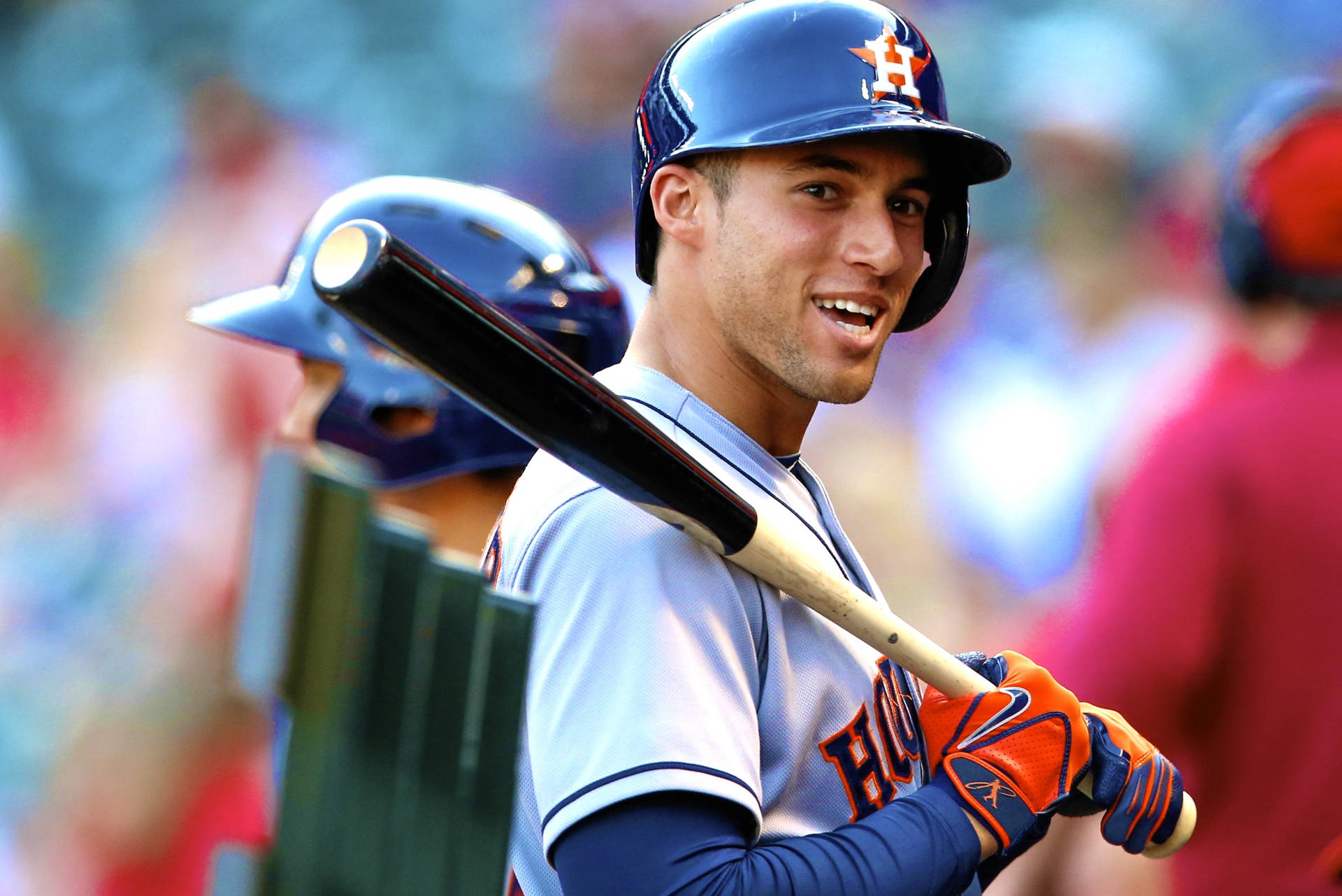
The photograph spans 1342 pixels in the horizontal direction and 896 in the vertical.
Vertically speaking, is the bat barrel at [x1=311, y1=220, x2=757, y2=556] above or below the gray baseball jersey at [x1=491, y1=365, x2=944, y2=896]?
above

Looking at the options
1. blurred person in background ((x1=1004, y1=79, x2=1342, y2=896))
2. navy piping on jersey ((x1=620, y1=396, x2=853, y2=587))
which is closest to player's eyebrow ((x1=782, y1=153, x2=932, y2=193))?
navy piping on jersey ((x1=620, y1=396, x2=853, y2=587))

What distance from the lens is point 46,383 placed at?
289 inches

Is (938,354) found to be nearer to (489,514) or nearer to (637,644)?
(489,514)

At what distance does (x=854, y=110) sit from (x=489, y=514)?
4.07ft

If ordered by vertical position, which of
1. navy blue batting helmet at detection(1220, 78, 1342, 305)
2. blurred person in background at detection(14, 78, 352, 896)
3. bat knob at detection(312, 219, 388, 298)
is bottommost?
blurred person in background at detection(14, 78, 352, 896)

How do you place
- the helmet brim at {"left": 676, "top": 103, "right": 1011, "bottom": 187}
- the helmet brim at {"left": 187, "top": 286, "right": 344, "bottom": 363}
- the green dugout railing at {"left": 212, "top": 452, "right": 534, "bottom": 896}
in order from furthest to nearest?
1. the helmet brim at {"left": 187, "top": 286, "right": 344, "bottom": 363}
2. the helmet brim at {"left": 676, "top": 103, "right": 1011, "bottom": 187}
3. the green dugout railing at {"left": 212, "top": 452, "right": 534, "bottom": 896}

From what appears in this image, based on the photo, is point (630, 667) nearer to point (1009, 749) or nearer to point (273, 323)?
point (1009, 749)

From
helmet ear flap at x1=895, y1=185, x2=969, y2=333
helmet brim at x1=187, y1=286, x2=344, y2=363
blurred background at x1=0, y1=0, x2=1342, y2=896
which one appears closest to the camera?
helmet ear flap at x1=895, y1=185, x2=969, y2=333

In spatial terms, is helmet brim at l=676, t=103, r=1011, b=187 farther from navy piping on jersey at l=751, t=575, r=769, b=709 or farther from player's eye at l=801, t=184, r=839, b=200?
navy piping on jersey at l=751, t=575, r=769, b=709

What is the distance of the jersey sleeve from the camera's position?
1.65m

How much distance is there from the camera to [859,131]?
6.43 ft

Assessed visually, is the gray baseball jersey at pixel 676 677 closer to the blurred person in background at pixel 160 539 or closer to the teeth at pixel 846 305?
the teeth at pixel 846 305

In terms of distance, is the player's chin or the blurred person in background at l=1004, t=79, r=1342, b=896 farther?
the blurred person in background at l=1004, t=79, r=1342, b=896

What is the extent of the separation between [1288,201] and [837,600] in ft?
6.54
